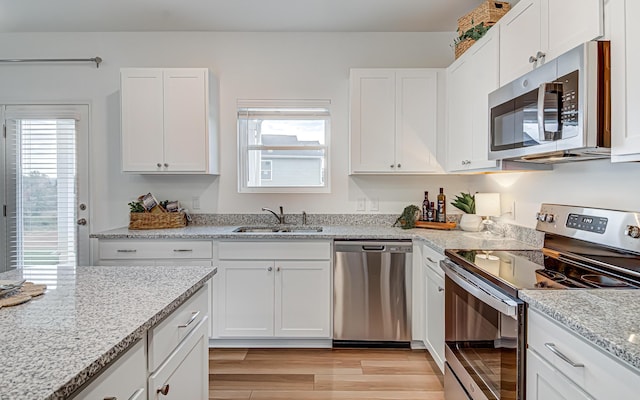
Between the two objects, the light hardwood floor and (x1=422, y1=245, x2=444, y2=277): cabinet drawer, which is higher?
(x1=422, y1=245, x2=444, y2=277): cabinet drawer

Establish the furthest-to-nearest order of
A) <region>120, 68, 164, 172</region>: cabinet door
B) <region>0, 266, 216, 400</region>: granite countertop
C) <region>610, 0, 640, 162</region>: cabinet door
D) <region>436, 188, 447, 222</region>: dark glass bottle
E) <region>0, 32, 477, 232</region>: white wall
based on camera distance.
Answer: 1. <region>0, 32, 477, 232</region>: white wall
2. <region>436, 188, 447, 222</region>: dark glass bottle
3. <region>120, 68, 164, 172</region>: cabinet door
4. <region>610, 0, 640, 162</region>: cabinet door
5. <region>0, 266, 216, 400</region>: granite countertop

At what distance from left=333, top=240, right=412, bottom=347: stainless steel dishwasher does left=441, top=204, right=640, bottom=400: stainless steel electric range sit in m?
0.67

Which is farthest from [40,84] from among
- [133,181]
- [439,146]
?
[439,146]

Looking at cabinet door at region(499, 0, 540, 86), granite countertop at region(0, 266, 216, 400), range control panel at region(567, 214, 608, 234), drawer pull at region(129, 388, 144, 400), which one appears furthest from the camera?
cabinet door at region(499, 0, 540, 86)

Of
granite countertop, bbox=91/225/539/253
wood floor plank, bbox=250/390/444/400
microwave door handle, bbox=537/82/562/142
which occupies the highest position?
microwave door handle, bbox=537/82/562/142

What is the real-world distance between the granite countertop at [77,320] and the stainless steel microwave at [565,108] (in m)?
1.60

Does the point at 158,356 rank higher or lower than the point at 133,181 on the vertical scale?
lower

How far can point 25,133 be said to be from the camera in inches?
135

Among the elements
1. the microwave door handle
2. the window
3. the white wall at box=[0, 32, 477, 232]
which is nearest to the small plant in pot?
the white wall at box=[0, 32, 477, 232]

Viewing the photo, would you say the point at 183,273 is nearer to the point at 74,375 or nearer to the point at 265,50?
the point at 74,375

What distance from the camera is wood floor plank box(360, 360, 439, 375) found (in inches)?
99.1

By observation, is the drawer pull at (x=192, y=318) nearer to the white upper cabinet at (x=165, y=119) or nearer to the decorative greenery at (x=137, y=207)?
the white upper cabinet at (x=165, y=119)

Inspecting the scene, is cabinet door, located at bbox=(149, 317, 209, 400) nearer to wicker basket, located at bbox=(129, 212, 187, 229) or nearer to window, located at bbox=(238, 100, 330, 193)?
wicker basket, located at bbox=(129, 212, 187, 229)

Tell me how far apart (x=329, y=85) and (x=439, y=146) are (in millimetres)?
1149
